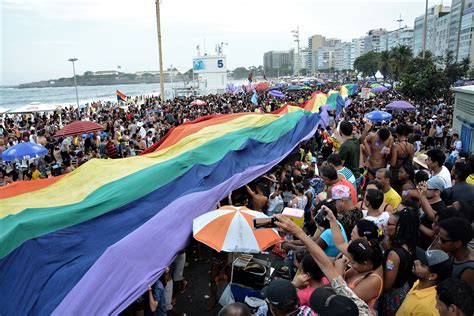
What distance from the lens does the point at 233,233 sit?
13.9 ft

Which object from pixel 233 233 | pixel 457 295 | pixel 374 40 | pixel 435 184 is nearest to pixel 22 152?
pixel 233 233

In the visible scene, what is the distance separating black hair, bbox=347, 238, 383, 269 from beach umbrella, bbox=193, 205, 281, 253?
1.45 metres

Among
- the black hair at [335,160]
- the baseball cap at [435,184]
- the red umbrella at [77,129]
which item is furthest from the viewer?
the red umbrella at [77,129]

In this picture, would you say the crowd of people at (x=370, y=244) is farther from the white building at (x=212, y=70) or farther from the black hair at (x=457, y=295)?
the white building at (x=212, y=70)

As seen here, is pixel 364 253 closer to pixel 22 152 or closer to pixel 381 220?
pixel 381 220

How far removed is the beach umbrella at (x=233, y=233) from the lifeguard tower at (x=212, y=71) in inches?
1781

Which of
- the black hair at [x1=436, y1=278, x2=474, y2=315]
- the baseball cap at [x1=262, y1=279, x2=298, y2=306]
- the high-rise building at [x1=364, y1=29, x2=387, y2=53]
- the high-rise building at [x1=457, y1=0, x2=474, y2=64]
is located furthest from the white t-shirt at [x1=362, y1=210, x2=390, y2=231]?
the high-rise building at [x1=364, y1=29, x2=387, y2=53]

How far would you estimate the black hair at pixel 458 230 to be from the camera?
2924 millimetres

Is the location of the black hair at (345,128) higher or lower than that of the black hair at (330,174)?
higher

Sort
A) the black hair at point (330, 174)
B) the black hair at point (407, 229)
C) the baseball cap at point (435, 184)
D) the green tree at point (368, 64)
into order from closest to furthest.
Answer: the black hair at point (407, 229) < the baseball cap at point (435, 184) < the black hair at point (330, 174) < the green tree at point (368, 64)

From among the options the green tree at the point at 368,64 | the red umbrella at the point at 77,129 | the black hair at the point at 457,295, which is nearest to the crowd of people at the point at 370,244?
the black hair at the point at 457,295

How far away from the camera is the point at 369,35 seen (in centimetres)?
17900

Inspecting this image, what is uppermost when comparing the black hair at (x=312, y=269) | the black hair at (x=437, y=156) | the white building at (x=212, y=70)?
the white building at (x=212, y=70)

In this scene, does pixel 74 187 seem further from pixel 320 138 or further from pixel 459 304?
pixel 320 138
